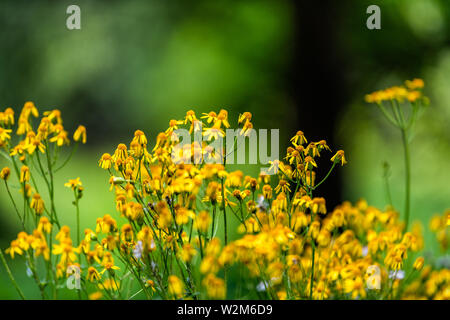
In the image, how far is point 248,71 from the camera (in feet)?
13.3

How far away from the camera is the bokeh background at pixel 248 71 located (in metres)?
3.38

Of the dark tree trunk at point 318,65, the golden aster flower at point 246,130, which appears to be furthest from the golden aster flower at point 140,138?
the dark tree trunk at point 318,65

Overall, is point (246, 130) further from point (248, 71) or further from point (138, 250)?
point (248, 71)

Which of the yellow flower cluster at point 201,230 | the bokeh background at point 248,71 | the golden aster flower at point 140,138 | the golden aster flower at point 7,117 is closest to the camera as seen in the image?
the yellow flower cluster at point 201,230

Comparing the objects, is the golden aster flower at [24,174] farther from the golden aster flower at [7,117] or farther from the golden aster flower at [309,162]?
the golden aster flower at [309,162]

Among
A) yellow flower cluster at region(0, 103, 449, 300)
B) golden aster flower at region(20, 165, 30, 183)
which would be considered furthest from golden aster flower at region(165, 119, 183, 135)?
golden aster flower at region(20, 165, 30, 183)

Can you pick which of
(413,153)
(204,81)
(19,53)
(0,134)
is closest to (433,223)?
(0,134)

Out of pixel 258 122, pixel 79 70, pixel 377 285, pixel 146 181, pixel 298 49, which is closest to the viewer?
pixel 146 181

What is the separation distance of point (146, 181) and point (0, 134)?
1.37 ft

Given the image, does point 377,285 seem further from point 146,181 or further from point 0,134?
point 0,134

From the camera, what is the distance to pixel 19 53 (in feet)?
13.7

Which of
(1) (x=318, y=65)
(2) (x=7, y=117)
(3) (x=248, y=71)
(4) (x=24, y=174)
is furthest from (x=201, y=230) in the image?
(3) (x=248, y=71)

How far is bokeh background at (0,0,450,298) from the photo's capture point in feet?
11.1

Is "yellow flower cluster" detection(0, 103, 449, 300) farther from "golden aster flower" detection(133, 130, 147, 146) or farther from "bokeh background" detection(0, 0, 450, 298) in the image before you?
"bokeh background" detection(0, 0, 450, 298)
